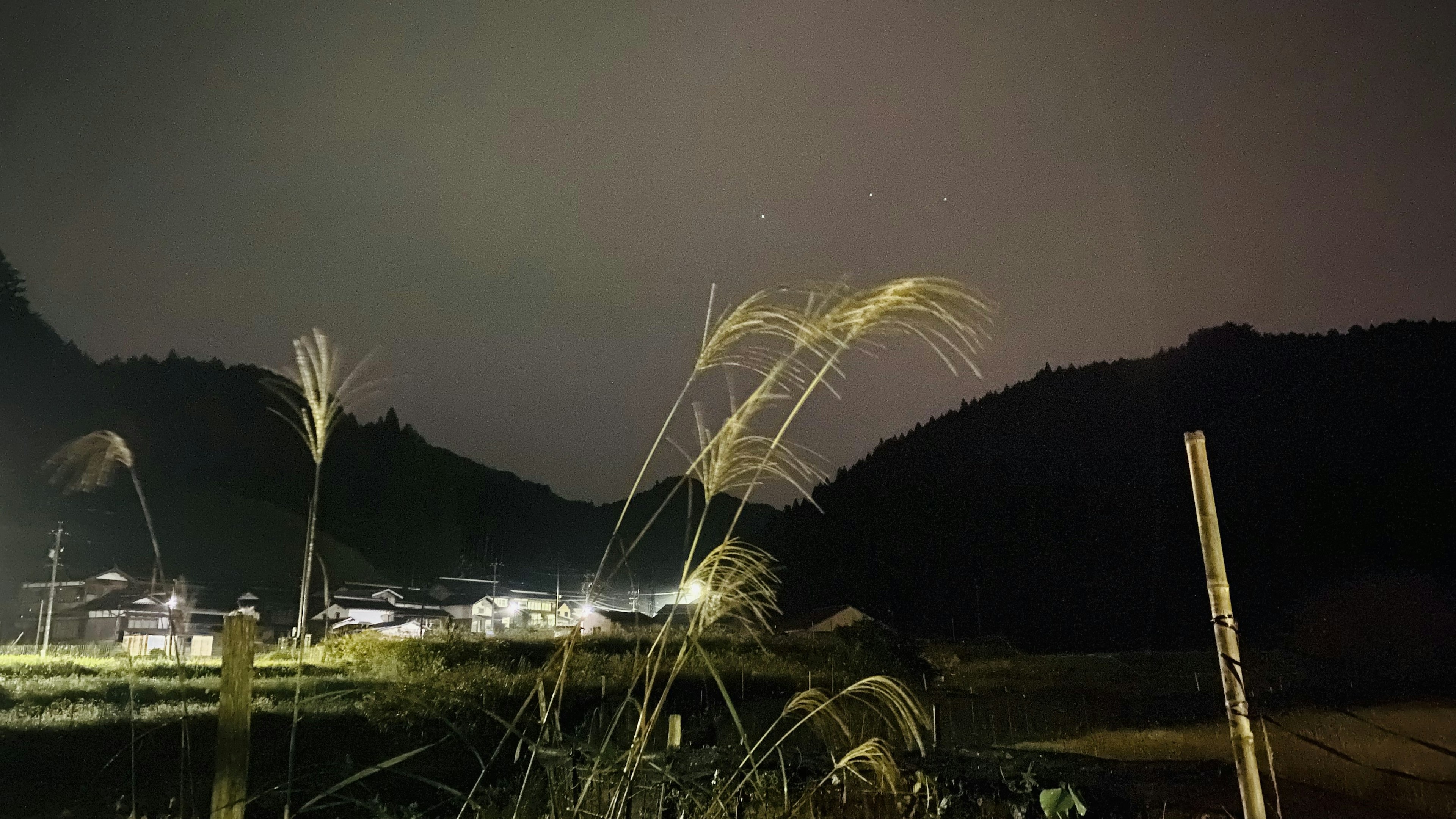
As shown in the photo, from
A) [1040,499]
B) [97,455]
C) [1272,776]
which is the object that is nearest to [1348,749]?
[1272,776]

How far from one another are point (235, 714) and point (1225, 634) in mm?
2848

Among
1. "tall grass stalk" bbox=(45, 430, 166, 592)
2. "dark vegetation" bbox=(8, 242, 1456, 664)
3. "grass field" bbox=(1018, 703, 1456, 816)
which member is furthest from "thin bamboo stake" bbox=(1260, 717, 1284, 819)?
"dark vegetation" bbox=(8, 242, 1456, 664)

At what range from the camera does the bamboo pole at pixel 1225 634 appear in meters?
2.89

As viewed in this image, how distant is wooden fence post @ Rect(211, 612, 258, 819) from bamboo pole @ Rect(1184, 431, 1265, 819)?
271 centimetres

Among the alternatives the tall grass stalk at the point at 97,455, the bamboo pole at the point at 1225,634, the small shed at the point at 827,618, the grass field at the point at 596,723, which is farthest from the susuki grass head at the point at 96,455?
the small shed at the point at 827,618

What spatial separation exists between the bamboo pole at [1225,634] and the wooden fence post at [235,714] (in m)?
2.71

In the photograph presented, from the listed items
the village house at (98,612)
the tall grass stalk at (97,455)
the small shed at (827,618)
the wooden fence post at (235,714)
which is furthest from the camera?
the small shed at (827,618)

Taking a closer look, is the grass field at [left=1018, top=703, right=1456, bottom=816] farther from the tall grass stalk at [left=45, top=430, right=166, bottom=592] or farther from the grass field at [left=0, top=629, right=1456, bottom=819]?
the tall grass stalk at [left=45, top=430, right=166, bottom=592]

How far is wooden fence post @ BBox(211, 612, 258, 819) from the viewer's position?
2082 millimetres

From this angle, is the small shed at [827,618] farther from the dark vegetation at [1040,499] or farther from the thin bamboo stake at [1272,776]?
the thin bamboo stake at [1272,776]

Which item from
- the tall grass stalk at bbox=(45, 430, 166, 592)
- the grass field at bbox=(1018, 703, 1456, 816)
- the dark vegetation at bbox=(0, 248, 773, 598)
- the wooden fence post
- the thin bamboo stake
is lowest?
the grass field at bbox=(1018, 703, 1456, 816)

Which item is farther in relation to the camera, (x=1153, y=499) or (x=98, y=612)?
(x=1153, y=499)

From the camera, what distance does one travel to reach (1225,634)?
2.91m

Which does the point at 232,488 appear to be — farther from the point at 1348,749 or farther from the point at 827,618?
the point at 1348,749
